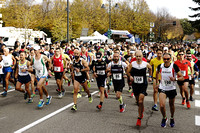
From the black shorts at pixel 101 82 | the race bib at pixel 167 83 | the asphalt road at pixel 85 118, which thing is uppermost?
the race bib at pixel 167 83

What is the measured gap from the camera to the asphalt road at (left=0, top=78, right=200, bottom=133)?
611 centimetres

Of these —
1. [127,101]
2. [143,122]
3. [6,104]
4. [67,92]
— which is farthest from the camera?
[67,92]

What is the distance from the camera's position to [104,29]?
197 feet

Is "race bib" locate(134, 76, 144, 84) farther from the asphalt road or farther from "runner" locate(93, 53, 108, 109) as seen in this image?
"runner" locate(93, 53, 108, 109)

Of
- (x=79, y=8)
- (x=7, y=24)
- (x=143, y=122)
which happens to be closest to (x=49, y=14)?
(x=79, y=8)

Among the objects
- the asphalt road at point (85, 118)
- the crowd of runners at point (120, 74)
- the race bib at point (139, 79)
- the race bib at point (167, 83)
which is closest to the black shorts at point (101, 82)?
the crowd of runners at point (120, 74)

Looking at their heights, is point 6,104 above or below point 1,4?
below

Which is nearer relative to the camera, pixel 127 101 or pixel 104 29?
pixel 127 101

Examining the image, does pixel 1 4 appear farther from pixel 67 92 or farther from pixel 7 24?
pixel 67 92

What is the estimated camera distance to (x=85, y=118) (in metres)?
7.04

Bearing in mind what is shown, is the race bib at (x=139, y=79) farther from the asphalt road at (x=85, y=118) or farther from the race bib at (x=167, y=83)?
the asphalt road at (x=85, y=118)

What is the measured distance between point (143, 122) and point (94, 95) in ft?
13.2

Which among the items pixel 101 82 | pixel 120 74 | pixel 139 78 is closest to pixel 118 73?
pixel 120 74

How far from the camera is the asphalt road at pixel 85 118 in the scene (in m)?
6.11
